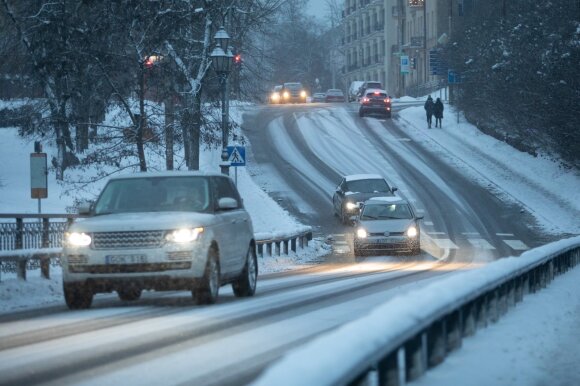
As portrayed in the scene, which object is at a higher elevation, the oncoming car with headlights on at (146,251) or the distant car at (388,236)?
the oncoming car with headlights on at (146,251)

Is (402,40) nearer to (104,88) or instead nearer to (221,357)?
(104,88)

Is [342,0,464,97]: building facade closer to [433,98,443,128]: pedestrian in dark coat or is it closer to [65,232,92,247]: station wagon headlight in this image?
[433,98,443,128]: pedestrian in dark coat

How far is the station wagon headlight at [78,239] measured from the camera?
14.5 metres

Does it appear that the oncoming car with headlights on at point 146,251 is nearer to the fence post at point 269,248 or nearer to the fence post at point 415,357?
the fence post at point 415,357

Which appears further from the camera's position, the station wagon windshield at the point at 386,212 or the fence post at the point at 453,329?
the station wagon windshield at the point at 386,212

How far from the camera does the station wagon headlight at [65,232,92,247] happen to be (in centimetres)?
1452

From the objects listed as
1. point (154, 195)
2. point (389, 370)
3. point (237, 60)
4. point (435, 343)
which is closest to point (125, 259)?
point (154, 195)

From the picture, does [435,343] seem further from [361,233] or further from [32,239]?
[361,233]

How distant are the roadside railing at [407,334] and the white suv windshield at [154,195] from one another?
14.4 ft

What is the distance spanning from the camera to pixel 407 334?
24.2ft

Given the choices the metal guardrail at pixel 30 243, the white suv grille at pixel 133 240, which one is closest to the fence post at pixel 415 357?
the white suv grille at pixel 133 240

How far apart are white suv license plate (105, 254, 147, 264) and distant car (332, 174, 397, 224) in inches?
1117

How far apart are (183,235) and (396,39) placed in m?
113

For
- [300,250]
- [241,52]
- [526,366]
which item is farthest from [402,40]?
[526,366]
